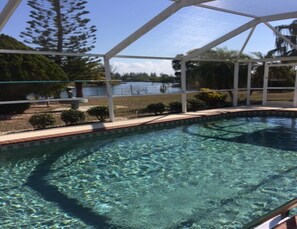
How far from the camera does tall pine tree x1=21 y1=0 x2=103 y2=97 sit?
51.7 feet

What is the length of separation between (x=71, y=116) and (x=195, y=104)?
199 inches

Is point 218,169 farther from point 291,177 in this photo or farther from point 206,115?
point 206,115

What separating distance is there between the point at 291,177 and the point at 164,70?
28.8ft

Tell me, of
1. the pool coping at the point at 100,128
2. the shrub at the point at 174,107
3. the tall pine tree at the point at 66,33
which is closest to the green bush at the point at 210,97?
the pool coping at the point at 100,128

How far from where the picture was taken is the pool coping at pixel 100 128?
6518 mm

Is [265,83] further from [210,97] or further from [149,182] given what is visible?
[149,182]

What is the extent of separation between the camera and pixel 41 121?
778cm

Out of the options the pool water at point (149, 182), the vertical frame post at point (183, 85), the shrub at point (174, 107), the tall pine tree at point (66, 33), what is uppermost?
the tall pine tree at point (66, 33)

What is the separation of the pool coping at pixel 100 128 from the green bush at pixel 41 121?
1.00ft

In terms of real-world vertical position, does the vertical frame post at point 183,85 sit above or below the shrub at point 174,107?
above

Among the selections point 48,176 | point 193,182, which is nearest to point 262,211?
point 193,182

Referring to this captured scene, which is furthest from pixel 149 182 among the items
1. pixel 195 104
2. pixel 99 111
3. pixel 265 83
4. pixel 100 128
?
pixel 265 83

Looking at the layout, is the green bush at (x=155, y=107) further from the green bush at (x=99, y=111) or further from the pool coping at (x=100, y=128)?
the green bush at (x=99, y=111)

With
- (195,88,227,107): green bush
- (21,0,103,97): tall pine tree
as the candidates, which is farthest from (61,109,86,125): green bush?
(21,0,103,97): tall pine tree
